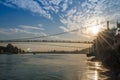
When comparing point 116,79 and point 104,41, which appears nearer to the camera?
point 116,79

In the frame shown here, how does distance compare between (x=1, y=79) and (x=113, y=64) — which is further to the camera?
(x=113, y=64)

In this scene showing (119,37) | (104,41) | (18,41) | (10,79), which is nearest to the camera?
(10,79)

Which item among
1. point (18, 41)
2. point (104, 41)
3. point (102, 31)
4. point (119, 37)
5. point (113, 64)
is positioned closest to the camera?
point (113, 64)

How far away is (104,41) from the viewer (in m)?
106

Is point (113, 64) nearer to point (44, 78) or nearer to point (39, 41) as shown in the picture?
point (44, 78)

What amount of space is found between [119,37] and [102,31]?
38.8m

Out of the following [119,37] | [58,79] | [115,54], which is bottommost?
[58,79]

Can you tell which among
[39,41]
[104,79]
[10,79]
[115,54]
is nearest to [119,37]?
[115,54]

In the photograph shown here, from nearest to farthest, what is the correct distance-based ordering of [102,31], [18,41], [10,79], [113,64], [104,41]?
[10,79], [113,64], [104,41], [102,31], [18,41]

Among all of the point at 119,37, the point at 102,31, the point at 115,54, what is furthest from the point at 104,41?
the point at 115,54

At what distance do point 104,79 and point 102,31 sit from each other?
252 ft

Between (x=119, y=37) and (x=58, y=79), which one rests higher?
(x=119, y=37)

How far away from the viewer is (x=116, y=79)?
138ft

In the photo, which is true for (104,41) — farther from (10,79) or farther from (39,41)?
(39,41)
